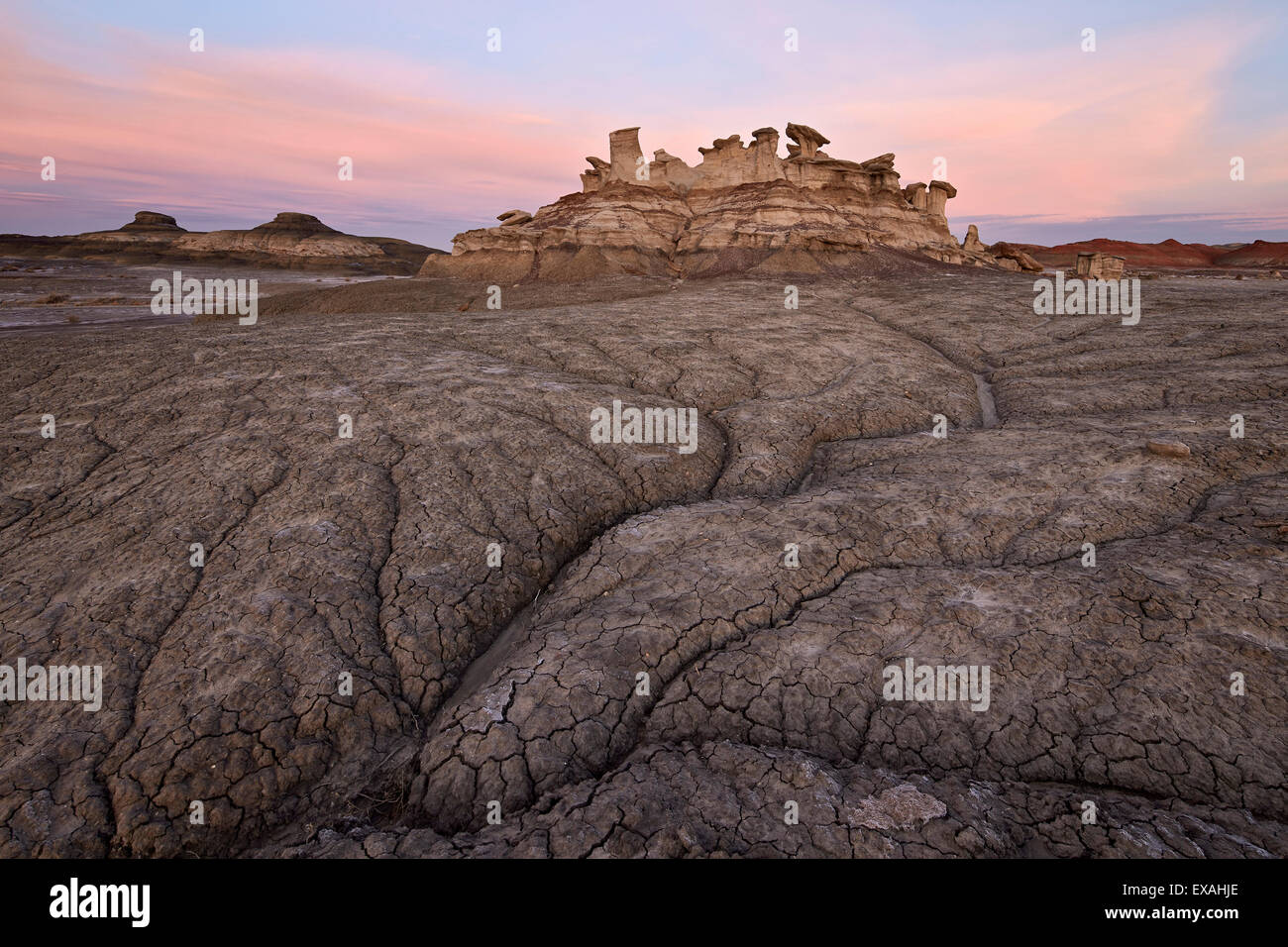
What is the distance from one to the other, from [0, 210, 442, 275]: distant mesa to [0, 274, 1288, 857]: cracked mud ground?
2860 inches

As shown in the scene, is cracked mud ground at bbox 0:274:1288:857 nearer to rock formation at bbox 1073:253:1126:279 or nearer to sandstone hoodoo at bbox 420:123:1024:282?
rock formation at bbox 1073:253:1126:279

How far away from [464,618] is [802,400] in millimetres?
6773

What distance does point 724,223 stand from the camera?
3212 cm

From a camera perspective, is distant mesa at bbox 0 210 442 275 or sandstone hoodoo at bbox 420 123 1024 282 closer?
sandstone hoodoo at bbox 420 123 1024 282

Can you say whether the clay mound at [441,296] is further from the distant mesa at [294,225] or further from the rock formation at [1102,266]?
the distant mesa at [294,225]

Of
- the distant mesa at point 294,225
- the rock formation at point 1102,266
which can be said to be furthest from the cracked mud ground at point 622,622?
the distant mesa at point 294,225

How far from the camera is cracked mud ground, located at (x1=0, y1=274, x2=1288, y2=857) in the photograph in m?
3.16

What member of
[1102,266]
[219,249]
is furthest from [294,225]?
[1102,266]

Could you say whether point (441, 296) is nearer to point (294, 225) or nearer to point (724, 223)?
point (724, 223)

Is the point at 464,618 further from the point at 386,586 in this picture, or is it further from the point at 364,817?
the point at 364,817

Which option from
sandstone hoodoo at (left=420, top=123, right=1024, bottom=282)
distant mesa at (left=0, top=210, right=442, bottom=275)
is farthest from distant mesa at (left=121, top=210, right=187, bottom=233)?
sandstone hoodoo at (left=420, top=123, right=1024, bottom=282)

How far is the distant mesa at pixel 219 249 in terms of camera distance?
238 ft

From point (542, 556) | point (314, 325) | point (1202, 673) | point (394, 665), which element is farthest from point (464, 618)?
point (314, 325)

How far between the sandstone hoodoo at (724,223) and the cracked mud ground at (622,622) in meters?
23.0
